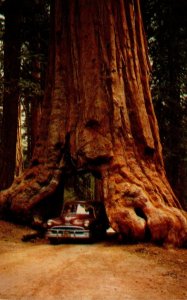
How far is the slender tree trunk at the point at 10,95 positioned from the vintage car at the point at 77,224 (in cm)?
386

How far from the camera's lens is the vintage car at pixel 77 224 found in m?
13.0

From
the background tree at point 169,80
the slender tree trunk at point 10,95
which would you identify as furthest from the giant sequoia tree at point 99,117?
the background tree at point 169,80

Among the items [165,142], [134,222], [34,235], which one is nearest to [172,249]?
[134,222]

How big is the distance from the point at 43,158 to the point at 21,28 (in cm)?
700

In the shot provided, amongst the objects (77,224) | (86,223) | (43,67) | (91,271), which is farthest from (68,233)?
(43,67)

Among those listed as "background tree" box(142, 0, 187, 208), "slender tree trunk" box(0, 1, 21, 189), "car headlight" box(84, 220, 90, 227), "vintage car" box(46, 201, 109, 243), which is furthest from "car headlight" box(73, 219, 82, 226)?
"background tree" box(142, 0, 187, 208)

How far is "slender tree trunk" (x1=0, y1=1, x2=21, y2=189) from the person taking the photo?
1725 cm

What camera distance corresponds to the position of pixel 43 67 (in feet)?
79.3

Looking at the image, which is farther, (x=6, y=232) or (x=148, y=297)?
(x=6, y=232)

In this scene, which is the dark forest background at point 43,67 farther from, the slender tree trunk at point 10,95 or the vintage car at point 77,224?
the vintage car at point 77,224

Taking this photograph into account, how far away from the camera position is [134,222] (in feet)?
40.5

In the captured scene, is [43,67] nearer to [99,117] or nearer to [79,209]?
[99,117]

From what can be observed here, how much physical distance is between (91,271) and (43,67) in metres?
17.1

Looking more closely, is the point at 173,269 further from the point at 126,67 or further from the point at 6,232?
the point at 126,67
